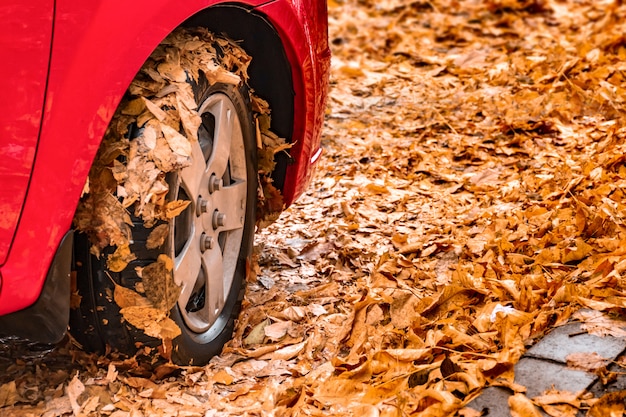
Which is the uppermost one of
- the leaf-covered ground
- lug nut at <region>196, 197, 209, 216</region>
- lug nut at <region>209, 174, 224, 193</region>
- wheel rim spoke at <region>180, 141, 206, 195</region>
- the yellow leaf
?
wheel rim spoke at <region>180, 141, 206, 195</region>

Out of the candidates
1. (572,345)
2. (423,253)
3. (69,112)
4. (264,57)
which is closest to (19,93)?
(69,112)

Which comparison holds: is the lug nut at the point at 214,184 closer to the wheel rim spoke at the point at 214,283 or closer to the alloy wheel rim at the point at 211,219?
the alloy wheel rim at the point at 211,219

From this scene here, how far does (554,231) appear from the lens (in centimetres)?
357

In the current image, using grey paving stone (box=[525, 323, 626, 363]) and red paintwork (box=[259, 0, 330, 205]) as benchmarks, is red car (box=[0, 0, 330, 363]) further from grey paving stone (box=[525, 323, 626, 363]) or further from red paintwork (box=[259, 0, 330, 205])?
grey paving stone (box=[525, 323, 626, 363])

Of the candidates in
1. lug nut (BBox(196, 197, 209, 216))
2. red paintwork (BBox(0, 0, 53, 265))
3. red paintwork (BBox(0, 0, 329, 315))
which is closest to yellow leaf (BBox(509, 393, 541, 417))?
lug nut (BBox(196, 197, 209, 216))

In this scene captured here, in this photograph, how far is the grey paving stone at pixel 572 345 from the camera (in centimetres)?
257

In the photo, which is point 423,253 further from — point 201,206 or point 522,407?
point 522,407

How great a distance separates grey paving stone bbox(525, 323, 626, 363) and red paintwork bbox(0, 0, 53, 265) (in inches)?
58.6

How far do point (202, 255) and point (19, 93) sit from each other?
37.9 inches

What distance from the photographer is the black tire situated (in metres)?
2.44

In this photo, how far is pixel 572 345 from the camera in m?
2.63

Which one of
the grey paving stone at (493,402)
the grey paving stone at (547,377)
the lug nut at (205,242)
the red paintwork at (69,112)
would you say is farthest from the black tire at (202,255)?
the grey paving stone at (547,377)

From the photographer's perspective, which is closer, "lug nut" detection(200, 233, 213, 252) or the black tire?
the black tire

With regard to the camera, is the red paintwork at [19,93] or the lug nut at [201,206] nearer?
the red paintwork at [19,93]
